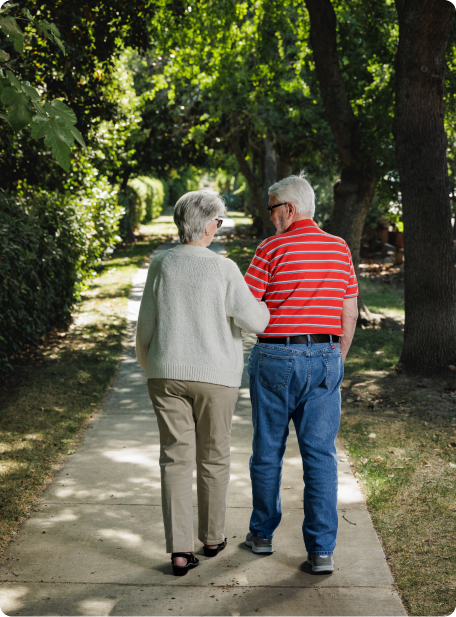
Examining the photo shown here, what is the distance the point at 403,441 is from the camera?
17.7ft

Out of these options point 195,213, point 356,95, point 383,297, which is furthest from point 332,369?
point 383,297

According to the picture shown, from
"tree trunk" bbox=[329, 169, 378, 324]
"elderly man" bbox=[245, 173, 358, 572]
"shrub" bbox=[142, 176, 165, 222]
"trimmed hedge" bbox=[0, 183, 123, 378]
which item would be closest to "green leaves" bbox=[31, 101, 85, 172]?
"elderly man" bbox=[245, 173, 358, 572]

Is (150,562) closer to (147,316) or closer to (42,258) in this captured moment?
(147,316)

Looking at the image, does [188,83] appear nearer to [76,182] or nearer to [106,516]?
[76,182]

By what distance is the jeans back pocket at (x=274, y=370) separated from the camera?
3.29m

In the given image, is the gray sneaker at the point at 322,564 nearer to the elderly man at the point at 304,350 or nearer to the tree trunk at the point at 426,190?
the elderly man at the point at 304,350

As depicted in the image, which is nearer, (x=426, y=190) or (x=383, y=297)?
(x=426, y=190)

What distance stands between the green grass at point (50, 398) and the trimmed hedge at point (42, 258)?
0.33 meters

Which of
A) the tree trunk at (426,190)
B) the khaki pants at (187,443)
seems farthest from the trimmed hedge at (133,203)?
the khaki pants at (187,443)

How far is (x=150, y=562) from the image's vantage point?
11.4 feet

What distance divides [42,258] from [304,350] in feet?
19.3

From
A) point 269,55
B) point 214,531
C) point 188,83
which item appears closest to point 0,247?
point 214,531

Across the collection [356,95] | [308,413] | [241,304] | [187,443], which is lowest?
[187,443]

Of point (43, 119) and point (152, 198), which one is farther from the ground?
point (152, 198)
